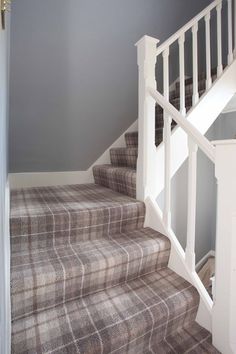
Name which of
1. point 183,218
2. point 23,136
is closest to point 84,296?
point 23,136

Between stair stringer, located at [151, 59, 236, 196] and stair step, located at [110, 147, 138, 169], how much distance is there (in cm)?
39

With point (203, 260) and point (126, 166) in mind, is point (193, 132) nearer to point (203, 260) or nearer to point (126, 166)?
point (126, 166)

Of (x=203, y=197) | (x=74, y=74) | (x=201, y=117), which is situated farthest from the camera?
(x=203, y=197)

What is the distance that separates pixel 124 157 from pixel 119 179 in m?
0.34

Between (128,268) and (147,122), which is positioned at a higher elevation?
(147,122)

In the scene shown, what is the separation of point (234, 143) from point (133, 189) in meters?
0.83

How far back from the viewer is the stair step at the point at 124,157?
74.8 inches

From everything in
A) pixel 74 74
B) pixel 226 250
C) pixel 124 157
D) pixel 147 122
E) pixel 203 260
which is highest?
pixel 74 74

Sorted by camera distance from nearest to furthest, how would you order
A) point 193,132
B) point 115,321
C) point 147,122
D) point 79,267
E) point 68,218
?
point 115,321, point 79,267, point 193,132, point 68,218, point 147,122

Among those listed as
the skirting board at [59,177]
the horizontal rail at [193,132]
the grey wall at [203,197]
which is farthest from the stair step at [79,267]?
the grey wall at [203,197]

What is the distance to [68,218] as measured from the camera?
4.04ft

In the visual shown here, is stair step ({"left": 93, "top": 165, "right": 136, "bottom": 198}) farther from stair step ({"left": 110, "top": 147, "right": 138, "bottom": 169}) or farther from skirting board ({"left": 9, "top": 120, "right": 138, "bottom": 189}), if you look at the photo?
skirting board ({"left": 9, "top": 120, "right": 138, "bottom": 189})

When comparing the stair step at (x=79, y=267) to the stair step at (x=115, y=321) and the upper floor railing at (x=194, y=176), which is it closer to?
the stair step at (x=115, y=321)

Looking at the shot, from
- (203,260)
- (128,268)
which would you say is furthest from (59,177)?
(203,260)
